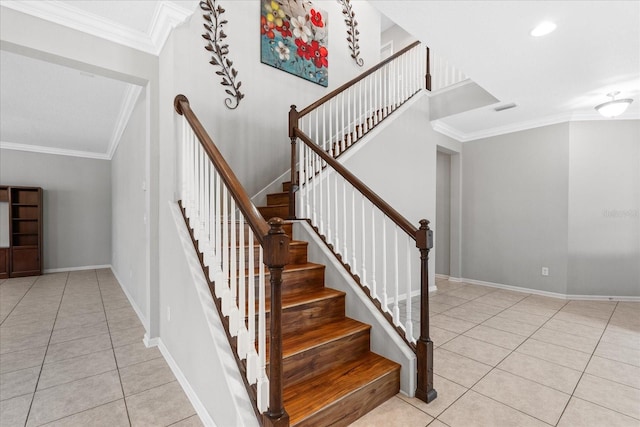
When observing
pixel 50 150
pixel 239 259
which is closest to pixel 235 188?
pixel 239 259

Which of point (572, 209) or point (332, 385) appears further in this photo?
point (572, 209)

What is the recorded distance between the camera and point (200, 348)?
185 cm

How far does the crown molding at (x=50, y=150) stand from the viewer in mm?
6086

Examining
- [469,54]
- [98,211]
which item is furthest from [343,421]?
[98,211]

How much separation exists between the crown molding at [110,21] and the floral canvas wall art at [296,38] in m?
1.36

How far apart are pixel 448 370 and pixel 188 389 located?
191 centimetres

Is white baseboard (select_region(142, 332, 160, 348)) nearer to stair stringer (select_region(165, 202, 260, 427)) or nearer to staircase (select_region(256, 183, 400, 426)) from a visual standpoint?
stair stringer (select_region(165, 202, 260, 427))

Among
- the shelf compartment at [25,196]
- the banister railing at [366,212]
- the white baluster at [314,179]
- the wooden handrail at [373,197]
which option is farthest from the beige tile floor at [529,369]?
the shelf compartment at [25,196]

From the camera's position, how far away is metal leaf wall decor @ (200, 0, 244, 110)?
10.7 feet

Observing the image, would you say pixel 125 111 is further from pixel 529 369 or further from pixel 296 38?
pixel 529 369

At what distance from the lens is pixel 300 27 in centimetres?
412

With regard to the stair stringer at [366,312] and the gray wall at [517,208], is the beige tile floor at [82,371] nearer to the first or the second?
the stair stringer at [366,312]

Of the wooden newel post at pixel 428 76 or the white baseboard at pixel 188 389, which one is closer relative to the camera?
the white baseboard at pixel 188 389

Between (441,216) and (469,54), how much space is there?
355 cm
